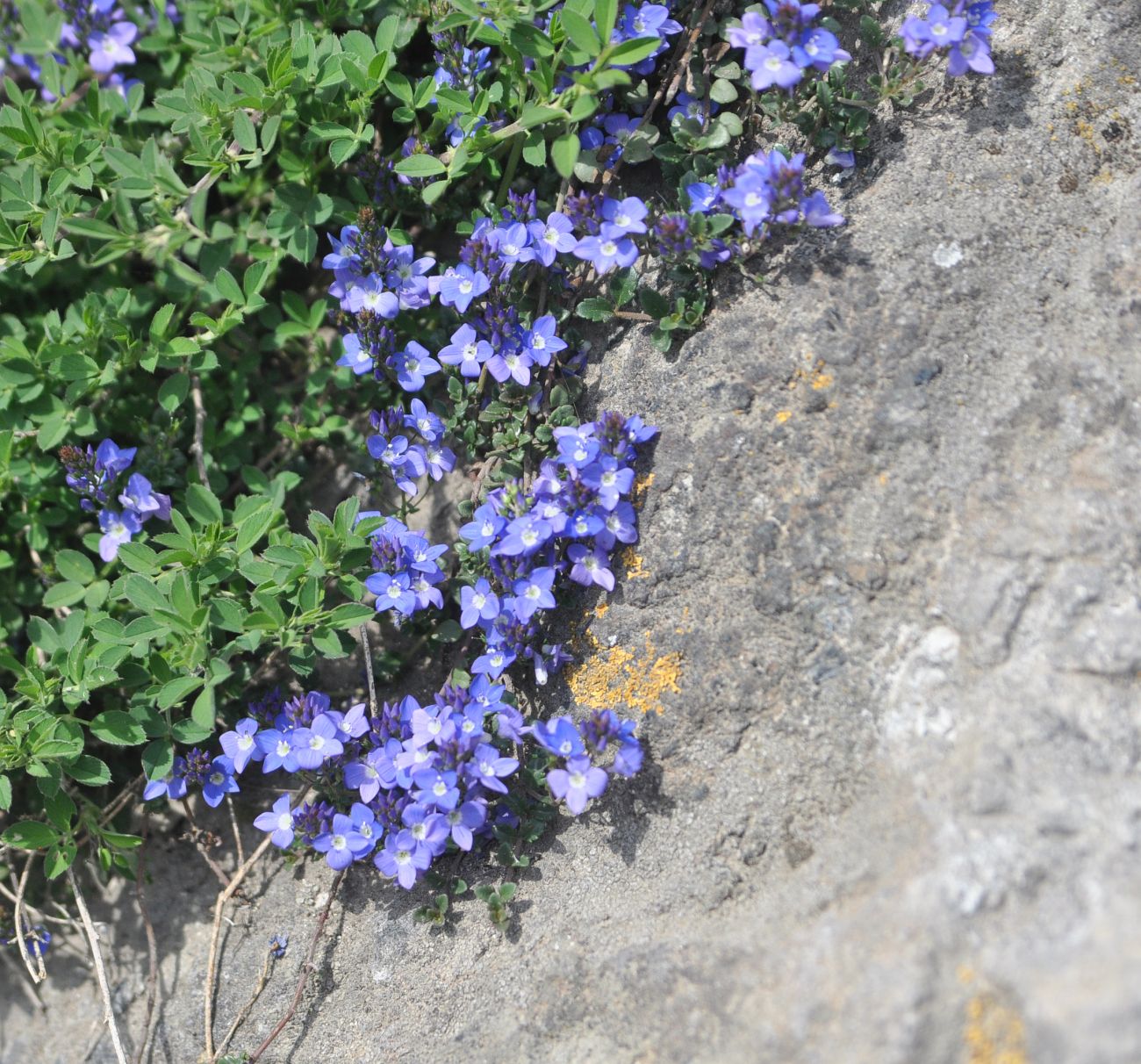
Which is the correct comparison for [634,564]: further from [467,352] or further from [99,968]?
[99,968]

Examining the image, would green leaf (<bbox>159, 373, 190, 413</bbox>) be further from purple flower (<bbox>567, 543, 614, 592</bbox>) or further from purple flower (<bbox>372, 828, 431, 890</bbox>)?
purple flower (<bbox>372, 828, 431, 890</bbox>)

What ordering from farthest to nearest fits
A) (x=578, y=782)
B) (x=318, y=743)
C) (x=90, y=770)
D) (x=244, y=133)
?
1. (x=244, y=133)
2. (x=90, y=770)
3. (x=318, y=743)
4. (x=578, y=782)

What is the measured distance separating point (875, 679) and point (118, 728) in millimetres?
2642

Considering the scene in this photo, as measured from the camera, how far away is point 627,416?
3.62 metres

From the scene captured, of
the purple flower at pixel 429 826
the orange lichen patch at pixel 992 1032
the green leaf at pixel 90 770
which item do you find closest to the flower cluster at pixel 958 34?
the orange lichen patch at pixel 992 1032

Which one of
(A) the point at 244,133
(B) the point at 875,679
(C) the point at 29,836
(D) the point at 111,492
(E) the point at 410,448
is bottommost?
(B) the point at 875,679

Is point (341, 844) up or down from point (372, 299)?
down

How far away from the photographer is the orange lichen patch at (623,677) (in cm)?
329

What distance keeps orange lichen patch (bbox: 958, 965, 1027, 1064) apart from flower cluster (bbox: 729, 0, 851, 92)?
9.20 ft

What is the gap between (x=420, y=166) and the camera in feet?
12.3

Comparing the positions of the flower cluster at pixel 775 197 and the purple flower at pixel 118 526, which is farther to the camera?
the purple flower at pixel 118 526

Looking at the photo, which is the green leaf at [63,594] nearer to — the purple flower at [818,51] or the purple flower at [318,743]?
the purple flower at [318,743]

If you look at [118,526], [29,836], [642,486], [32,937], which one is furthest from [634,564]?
[32,937]

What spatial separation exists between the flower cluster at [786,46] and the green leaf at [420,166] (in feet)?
3.77
